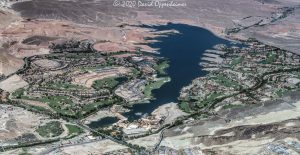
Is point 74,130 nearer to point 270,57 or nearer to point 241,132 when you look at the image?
point 241,132

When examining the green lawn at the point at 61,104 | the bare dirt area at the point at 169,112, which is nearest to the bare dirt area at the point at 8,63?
the green lawn at the point at 61,104

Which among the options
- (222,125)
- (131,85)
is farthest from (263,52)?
(222,125)

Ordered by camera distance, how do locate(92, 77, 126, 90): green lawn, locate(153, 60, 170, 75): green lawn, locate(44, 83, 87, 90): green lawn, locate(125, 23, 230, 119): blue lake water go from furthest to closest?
locate(153, 60, 170, 75): green lawn, locate(92, 77, 126, 90): green lawn, locate(44, 83, 87, 90): green lawn, locate(125, 23, 230, 119): blue lake water

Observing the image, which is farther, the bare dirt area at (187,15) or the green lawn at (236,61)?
the bare dirt area at (187,15)

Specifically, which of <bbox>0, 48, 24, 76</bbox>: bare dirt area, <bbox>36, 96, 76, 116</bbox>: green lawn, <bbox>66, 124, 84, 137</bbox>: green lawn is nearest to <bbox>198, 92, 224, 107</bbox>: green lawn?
<bbox>36, 96, 76, 116</bbox>: green lawn

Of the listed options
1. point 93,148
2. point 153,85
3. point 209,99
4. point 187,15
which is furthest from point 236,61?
point 93,148

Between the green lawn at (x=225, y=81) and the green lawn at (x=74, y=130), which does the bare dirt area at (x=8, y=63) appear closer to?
the green lawn at (x=74, y=130)

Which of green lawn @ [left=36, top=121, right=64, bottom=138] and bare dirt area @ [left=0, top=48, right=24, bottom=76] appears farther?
bare dirt area @ [left=0, top=48, right=24, bottom=76]

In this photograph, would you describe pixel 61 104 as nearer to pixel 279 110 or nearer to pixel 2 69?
pixel 2 69

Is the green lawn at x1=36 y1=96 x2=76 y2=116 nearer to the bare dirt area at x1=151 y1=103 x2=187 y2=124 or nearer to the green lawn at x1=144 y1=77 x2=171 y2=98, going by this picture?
the bare dirt area at x1=151 y1=103 x2=187 y2=124
